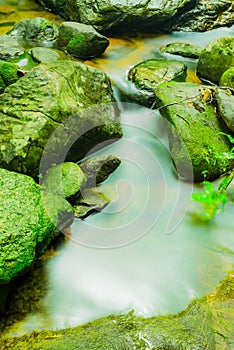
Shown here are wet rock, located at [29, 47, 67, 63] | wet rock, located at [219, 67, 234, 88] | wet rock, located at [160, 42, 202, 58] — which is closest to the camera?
wet rock, located at [219, 67, 234, 88]

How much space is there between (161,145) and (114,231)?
1.66 m

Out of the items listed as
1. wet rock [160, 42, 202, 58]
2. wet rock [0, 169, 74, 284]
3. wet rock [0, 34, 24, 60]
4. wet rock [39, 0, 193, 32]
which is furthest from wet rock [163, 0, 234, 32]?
wet rock [0, 169, 74, 284]

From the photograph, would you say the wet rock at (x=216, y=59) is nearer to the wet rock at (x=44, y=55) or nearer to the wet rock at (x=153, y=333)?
the wet rock at (x=44, y=55)

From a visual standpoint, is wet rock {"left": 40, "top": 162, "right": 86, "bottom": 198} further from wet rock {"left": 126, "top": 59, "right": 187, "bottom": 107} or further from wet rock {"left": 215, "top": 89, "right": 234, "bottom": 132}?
wet rock {"left": 126, "top": 59, "right": 187, "bottom": 107}

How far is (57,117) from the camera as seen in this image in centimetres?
461

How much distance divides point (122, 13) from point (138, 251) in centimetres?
526

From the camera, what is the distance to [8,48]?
6824mm

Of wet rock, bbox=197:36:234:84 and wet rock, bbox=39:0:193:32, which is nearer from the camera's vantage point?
wet rock, bbox=197:36:234:84

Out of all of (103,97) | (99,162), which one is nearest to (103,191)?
(99,162)

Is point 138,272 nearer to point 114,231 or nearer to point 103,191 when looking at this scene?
point 114,231

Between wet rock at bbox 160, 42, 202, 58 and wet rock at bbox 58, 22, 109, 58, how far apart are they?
4.04ft

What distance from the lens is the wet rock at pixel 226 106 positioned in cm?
496

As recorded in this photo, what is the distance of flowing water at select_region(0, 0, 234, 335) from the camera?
3562 mm

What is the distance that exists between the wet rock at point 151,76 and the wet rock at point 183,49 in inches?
31.4
